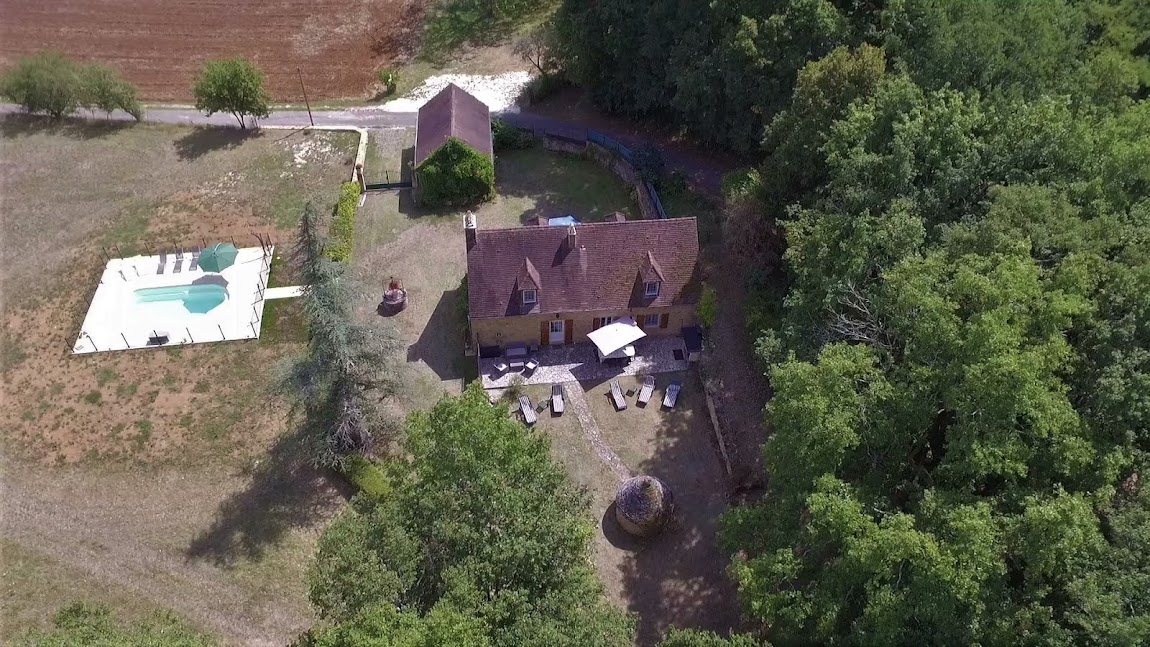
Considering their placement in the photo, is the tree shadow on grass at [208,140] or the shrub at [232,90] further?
the tree shadow on grass at [208,140]

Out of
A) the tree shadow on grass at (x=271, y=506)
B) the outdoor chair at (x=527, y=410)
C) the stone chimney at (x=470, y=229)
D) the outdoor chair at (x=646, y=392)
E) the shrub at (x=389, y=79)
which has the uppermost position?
the stone chimney at (x=470, y=229)

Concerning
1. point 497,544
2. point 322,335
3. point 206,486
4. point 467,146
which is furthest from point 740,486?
point 467,146

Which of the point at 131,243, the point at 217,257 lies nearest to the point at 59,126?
the point at 131,243

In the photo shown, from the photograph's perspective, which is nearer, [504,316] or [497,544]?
[497,544]

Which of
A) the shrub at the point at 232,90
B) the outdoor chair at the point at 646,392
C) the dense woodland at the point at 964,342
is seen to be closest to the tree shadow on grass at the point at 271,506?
the outdoor chair at the point at 646,392

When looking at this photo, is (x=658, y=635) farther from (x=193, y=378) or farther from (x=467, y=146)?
(x=467, y=146)

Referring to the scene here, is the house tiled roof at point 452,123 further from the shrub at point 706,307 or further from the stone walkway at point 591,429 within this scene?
the stone walkway at point 591,429
